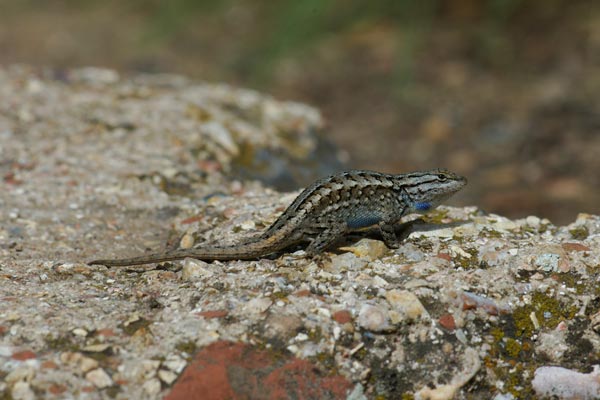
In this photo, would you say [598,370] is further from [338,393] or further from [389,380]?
[338,393]

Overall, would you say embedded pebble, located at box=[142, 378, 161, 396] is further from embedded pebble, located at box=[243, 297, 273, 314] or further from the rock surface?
embedded pebble, located at box=[243, 297, 273, 314]

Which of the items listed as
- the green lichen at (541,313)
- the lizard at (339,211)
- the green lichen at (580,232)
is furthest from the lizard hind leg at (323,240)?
the green lichen at (580,232)

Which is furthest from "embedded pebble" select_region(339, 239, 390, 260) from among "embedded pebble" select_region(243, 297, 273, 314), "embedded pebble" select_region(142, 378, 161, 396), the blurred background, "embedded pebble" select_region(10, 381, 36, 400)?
the blurred background

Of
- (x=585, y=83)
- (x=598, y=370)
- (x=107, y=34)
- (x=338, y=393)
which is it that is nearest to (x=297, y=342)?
(x=338, y=393)

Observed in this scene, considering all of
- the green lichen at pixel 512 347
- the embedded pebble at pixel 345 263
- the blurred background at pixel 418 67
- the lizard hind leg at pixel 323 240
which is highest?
the blurred background at pixel 418 67

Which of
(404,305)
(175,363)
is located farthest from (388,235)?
(175,363)

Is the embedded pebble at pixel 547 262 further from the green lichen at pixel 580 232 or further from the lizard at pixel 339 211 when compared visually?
the lizard at pixel 339 211
